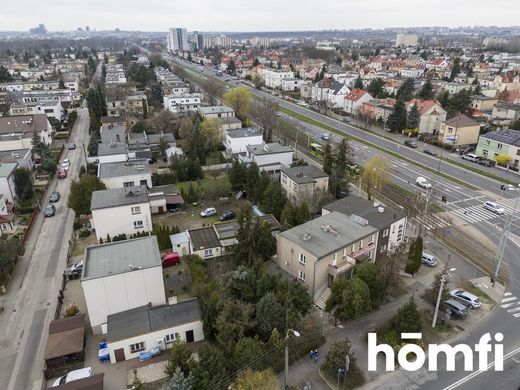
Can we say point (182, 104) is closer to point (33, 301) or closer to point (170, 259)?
point (170, 259)

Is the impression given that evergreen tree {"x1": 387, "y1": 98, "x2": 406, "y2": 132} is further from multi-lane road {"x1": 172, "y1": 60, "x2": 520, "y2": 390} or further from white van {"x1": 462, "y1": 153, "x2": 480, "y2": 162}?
white van {"x1": 462, "y1": 153, "x2": 480, "y2": 162}

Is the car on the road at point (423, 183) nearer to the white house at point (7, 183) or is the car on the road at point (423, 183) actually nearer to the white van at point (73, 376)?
the white van at point (73, 376)

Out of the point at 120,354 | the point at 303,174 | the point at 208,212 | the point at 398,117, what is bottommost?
the point at 120,354

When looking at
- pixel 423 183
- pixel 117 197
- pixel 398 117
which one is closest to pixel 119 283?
pixel 117 197

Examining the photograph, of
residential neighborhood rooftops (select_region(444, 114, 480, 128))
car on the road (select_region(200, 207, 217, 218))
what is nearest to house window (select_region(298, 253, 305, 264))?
car on the road (select_region(200, 207, 217, 218))

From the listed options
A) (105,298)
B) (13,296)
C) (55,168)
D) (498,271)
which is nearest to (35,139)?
(55,168)

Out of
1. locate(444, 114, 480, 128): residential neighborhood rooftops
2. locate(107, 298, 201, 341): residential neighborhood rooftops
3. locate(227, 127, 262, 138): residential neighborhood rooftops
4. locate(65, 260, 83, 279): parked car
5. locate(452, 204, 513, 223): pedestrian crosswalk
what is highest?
locate(444, 114, 480, 128): residential neighborhood rooftops

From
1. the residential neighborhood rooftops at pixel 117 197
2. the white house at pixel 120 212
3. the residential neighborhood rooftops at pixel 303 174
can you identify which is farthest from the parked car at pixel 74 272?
the residential neighborhood rooftops at pixel 303 174

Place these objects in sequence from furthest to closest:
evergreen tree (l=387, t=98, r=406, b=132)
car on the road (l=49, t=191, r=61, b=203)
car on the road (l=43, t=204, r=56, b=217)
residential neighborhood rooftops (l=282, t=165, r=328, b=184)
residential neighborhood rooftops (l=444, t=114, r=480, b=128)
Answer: evergreen tree (l=387, t=98, r=406, b=132), residential neighborhood rooftops (l=444, t=114, r=480, b=128), car on the road (l=49, t=191, r=61, b=203), residential neighborhood rooftops (l=282, t=165, r=328, b=184), car on the road (l=43, t=204, r=56, b=217)
